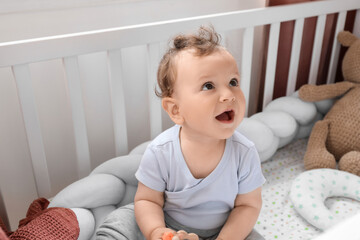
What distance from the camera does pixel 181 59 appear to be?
2.57 feet

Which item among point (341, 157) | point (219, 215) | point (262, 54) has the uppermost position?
point (262, 54)

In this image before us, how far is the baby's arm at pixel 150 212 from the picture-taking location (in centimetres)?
83

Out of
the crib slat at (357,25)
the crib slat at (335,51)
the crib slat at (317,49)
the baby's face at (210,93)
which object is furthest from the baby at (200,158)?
the crib slat at (357,25)

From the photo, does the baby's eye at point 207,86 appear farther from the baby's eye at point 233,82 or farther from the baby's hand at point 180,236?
the baby's hand at point 180,236

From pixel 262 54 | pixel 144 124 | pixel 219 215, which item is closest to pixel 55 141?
pixel 144 124

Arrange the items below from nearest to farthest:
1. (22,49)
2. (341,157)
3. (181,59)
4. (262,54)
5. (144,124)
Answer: (181,59) → (22,49) → (341,157) → (144,124) → (262,54)

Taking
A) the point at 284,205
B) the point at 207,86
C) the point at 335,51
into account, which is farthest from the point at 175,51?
the point at 335,51

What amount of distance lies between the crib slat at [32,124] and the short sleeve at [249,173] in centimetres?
52

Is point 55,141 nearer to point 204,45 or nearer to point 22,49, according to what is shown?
point 22,49

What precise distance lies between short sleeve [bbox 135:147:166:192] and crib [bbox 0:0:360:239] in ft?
0.85

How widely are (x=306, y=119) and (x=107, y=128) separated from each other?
0.69 m

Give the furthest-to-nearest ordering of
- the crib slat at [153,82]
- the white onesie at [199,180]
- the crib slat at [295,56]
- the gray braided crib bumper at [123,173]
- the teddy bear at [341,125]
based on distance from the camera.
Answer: the crib slat at [295,56]
the teddy bear at [341,125]
the crib slat at [153,82]
the gray braided crib bumper at [123,173]
the white onesie at [199,180]

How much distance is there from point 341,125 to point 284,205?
1.19 feet

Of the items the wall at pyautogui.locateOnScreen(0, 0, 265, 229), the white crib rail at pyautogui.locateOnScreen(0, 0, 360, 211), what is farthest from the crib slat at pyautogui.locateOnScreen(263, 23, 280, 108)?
the wall at pyautogui.locateOnScreen(0, 0, 265, 229)
